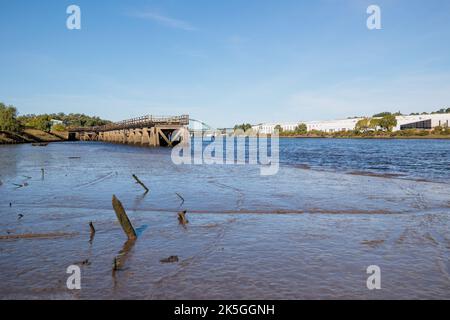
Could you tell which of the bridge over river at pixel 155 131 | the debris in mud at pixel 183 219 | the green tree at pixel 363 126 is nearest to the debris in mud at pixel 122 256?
the debris in mud at pixel 183 219

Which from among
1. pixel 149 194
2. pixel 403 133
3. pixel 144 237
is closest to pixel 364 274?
pixel 144 237

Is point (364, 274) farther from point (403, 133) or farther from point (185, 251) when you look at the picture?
point (403, 133)

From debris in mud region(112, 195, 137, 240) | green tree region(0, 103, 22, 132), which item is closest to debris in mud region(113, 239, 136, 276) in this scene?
debris in mud region(112, 195, 137, 240)

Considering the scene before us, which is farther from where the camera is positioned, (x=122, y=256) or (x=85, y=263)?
(x=122, y=256)

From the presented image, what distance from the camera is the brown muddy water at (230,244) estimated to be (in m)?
6.76

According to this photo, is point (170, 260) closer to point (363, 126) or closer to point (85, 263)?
point (85, 263)

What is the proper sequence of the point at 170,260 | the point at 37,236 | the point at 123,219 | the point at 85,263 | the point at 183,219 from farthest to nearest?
the point at 183,219 → the point at 37,236 → the point at 123,219 → the point at 170,260 → the point at 85,263

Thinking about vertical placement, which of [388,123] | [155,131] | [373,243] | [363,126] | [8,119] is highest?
[388,123]

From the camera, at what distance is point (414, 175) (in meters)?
27.1

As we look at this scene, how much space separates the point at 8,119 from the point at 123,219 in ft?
297

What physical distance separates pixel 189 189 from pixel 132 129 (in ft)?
221

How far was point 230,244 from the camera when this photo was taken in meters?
9.48

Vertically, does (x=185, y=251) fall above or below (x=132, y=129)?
below

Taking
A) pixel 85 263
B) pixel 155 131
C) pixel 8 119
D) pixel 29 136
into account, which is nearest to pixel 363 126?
pixel 155 131
